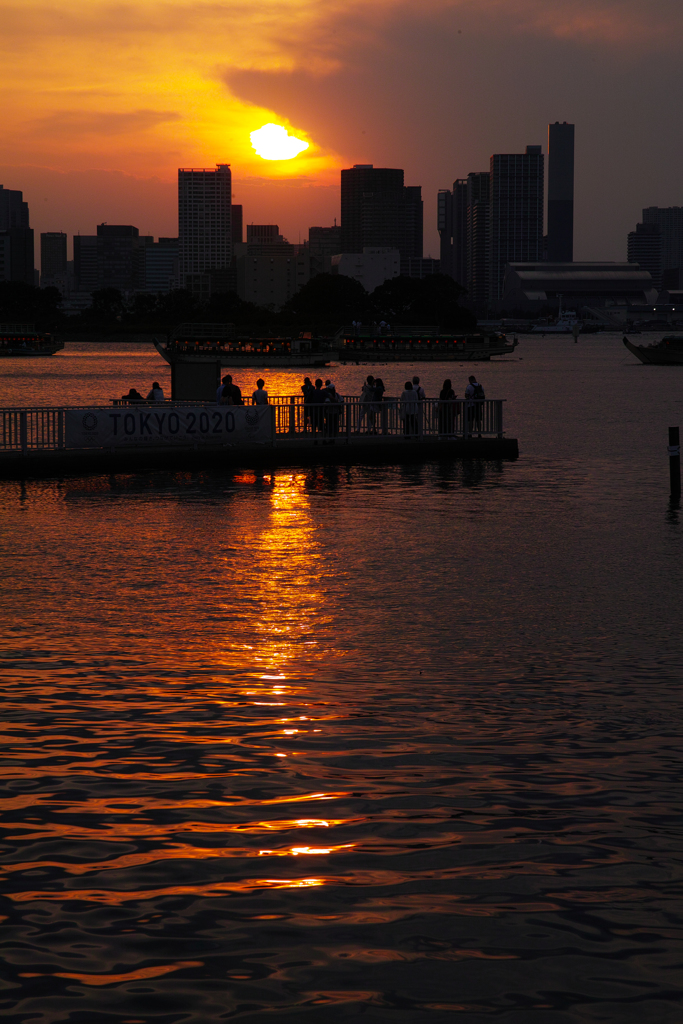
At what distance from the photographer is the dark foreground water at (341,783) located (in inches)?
199

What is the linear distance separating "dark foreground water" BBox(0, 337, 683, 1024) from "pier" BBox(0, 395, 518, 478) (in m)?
10.4

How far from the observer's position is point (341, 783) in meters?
7.36

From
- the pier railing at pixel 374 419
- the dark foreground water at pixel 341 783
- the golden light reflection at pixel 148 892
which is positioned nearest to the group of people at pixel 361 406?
the pier railing at pixel 374 419

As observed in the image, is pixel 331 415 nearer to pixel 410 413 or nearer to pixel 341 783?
pixel 410 413

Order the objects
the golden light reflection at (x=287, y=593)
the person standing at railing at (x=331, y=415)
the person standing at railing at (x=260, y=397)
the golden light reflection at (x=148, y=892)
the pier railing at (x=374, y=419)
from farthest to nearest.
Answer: the pier railing at (x=374, y=419)
the person standing at railing at (x=331, y=415)
the person standing at railing at (x=260, y=397)
the golden light reflection at (x=287, y=593)
the golden light reflection at (x=148, y=892)

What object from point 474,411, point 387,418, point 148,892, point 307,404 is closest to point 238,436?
point 307,404

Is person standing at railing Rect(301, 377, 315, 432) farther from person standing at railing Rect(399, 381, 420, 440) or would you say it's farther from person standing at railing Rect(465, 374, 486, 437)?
person standing at railing Rect(465, 374, 486, 437)

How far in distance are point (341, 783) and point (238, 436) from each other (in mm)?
22090

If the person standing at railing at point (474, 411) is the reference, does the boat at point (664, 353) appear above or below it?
above

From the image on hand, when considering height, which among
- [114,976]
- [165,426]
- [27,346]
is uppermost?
[27,346]

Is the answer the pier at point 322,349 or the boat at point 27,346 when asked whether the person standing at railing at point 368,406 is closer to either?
the pier at point 322,349

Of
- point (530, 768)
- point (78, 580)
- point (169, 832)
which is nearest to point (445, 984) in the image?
point (169, 832)

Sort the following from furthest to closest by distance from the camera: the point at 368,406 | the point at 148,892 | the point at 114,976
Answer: the point at 368,406, the point at 148,892, the point at 114,976

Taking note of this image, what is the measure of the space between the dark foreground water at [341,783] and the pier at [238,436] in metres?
10.4
